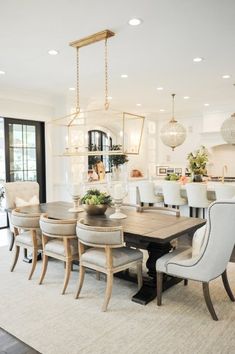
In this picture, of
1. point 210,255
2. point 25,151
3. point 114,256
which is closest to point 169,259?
point 210,255

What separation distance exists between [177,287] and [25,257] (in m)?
2.18

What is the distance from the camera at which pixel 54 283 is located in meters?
3.51

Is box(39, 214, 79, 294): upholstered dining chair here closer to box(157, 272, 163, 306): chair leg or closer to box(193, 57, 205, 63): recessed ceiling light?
box(157, 272, 163, 306): chair leg

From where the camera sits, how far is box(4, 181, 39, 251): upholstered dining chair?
4781 millimetres

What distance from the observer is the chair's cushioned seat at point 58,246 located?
336 centimetres

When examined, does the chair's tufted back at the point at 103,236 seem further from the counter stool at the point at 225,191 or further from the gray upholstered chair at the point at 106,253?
the counter stool at the point at 225,191

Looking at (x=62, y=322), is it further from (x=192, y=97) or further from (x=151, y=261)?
(x=192, y=97)

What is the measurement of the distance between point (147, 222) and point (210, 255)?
0.88m

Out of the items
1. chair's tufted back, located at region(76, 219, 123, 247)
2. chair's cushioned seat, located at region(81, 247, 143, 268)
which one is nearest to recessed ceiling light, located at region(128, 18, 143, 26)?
chair's tufted back, located at region(76, 219, 123, 247)

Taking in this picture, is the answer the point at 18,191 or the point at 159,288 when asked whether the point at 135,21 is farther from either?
the point at 18,191

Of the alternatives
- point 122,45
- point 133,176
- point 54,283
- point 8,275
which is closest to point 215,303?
point 54,283

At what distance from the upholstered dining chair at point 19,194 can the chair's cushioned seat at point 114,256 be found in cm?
206

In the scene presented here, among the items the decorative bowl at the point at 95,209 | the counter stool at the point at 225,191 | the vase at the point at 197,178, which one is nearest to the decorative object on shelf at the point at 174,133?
the vase at the point at 197,178

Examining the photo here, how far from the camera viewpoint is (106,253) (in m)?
2.88
